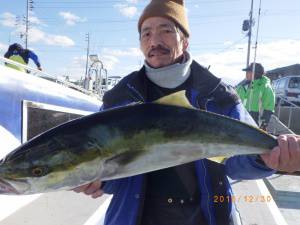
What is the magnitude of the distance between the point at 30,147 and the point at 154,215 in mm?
910

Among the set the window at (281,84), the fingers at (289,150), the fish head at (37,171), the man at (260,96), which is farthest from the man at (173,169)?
the window at (281,84)

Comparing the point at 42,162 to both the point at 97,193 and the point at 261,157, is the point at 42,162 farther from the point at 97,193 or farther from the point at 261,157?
the point at 261,157

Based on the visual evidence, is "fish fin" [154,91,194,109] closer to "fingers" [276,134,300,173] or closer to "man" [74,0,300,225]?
"man" [74,0,300,225]

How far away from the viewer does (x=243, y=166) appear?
2516 mm

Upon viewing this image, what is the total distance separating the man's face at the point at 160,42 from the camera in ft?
8.52

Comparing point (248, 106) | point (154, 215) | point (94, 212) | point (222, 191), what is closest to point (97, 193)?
point (154, 215)

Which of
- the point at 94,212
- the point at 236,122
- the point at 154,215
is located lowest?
the point at 94,212

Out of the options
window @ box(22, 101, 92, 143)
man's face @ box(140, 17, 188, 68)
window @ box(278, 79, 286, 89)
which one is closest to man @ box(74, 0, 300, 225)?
man's face @ box(140, 17, 188, 68)

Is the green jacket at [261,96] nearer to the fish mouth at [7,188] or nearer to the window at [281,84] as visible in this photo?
the fish mouth at [7,188]

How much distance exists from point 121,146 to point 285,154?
0.86m

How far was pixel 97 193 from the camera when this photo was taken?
7.53ft

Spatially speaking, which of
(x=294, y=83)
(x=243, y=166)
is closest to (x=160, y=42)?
(x=243, y=166)

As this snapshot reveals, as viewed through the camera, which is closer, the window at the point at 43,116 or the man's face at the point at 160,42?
the man's face at the point at 160,42

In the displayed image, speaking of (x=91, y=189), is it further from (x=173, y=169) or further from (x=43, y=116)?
(x=43, y=116)
